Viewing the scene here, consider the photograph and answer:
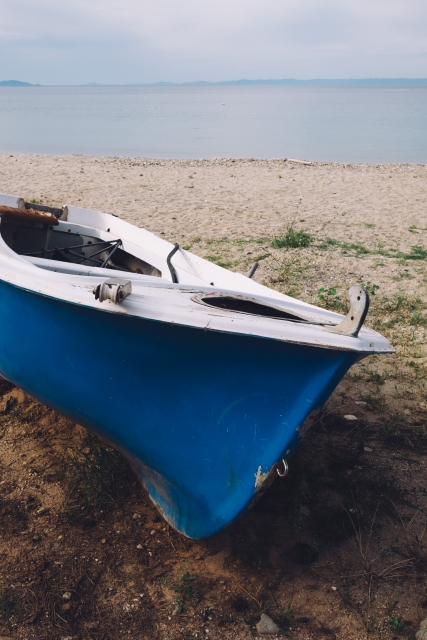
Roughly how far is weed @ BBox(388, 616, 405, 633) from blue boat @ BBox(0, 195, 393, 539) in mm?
831

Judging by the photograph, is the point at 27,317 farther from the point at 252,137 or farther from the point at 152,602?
the point at 252,137

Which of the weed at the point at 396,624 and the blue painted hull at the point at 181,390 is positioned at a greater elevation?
the blue painted hull at the point at 181,390

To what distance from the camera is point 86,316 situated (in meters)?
2.88

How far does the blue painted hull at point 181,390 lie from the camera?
2676 mm

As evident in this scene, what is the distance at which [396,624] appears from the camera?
2.73 metres

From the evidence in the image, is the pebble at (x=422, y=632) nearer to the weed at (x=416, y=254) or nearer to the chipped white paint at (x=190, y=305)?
the chipped white paint at (x=190, y=305)

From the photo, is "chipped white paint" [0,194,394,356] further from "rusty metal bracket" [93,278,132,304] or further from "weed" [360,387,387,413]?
"weed" [360,387,387,413]

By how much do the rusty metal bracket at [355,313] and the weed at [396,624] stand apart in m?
1.35

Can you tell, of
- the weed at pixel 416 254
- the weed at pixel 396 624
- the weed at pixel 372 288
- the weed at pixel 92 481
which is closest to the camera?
the weed at pixel 396 624

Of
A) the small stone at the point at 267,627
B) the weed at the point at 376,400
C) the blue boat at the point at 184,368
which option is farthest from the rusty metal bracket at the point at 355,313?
the weed at the point at 376,400

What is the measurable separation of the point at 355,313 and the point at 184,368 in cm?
84

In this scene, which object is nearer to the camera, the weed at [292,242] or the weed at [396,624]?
the weed at [396,624]

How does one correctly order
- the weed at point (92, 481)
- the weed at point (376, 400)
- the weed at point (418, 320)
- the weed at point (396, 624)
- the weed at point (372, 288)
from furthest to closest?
the weed at point (372, 288), the weed at point (418, 320), the weed at point (376, 400), the weed at point (92, 481), the weed at point (396, 624)

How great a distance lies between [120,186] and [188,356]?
11.8 m
